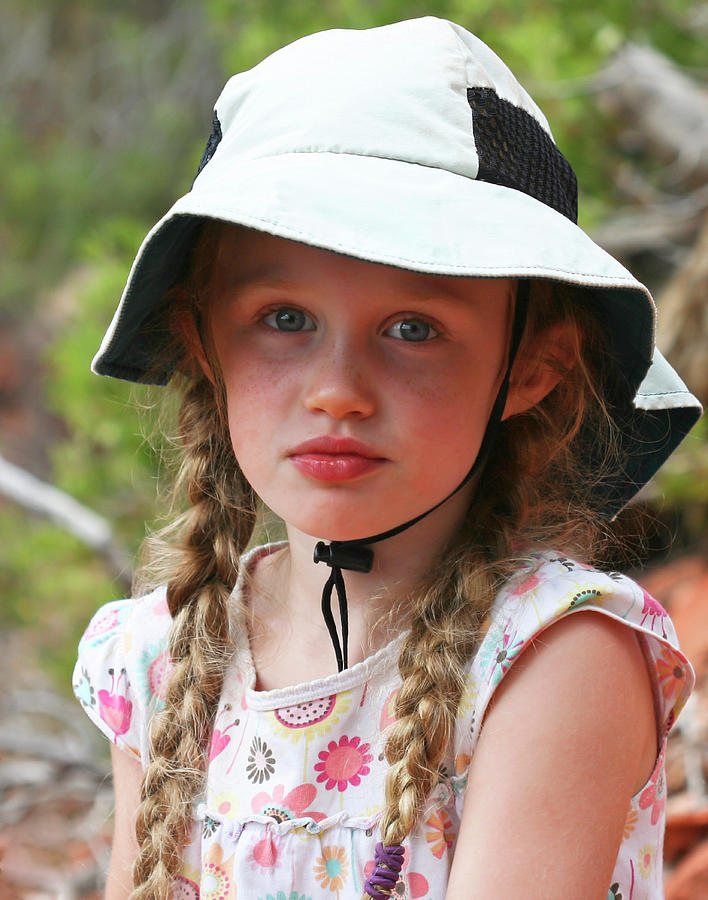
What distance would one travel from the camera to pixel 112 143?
7.34 meters

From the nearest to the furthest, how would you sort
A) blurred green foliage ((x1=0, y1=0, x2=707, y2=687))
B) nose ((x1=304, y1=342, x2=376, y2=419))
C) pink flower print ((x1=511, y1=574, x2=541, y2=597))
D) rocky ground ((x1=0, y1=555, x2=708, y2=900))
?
1. nose ((x1=304, y1=342, x2=376, y2=419))
2. pink flower print ((x1=511, y1=574, x2=541, y2=597))
3. rocky ground ((x1=0, y1=555, x2=708, y2=900))
4. blurred green foliage ((x1=0, y1=0, x2=707, y2=687))

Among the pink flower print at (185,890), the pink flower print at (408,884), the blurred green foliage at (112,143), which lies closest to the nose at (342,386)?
the pink flower print at (408,884)

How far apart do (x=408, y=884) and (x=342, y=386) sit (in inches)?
22.3

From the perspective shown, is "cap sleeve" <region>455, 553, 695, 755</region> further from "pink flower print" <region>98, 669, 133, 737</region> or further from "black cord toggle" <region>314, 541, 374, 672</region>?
"pink flower print" <region>98, 669, 133, 737</region>

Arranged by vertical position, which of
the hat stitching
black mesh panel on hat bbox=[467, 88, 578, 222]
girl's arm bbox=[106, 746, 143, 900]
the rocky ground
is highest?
black mesh panel on hat bbox=[467, 88, 578, 222]

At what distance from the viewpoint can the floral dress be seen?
1.16 metres

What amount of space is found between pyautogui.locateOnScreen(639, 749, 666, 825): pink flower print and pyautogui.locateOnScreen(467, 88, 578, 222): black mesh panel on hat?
0.66 metres

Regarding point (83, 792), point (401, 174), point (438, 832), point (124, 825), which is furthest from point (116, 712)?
point (83, 792)

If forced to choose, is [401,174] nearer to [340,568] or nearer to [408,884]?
[340,568]

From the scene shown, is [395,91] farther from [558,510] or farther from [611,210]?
[611,210]

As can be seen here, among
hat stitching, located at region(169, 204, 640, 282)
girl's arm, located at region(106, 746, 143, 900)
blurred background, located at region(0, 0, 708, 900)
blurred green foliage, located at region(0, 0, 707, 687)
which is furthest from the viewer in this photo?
blurred green foliage, located at region(0, 0, 707, 687)

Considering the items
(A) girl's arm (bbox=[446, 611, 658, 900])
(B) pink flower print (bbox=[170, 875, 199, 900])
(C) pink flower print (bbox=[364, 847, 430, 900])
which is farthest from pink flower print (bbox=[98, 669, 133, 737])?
(A) girl's arm (bbox=[446, 611, 658, 900])

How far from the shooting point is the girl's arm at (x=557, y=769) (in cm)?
105

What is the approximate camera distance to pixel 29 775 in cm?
246
